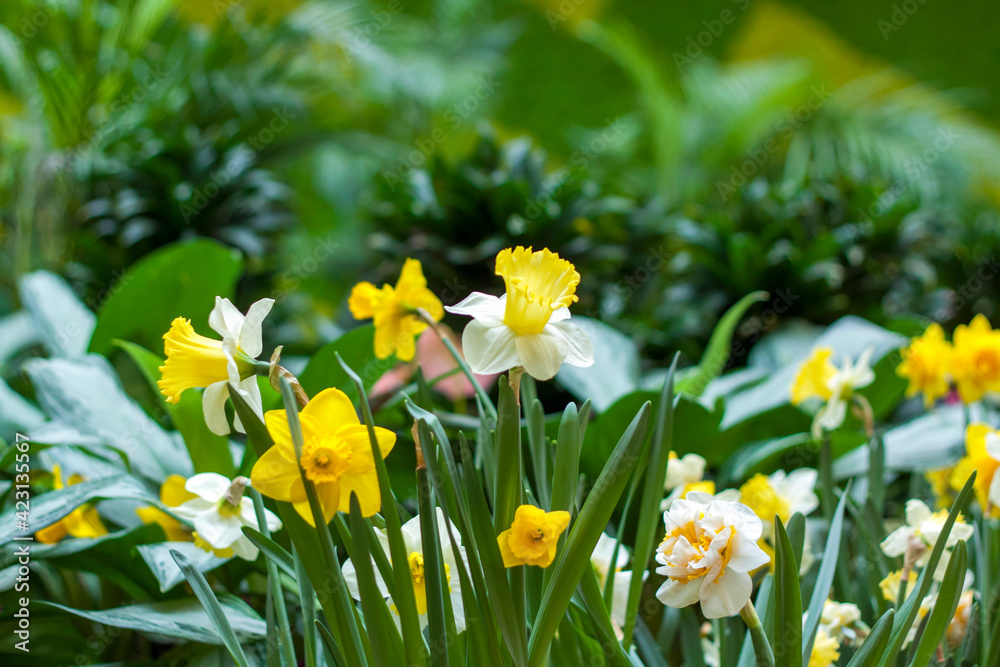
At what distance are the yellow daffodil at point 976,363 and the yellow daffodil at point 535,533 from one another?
424 millimetres

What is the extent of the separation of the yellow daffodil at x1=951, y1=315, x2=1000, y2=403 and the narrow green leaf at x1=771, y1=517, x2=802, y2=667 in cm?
33

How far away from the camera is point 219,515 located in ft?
1.05

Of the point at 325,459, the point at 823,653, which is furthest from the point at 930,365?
the point at 325,459

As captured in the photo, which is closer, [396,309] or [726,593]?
[726,593]

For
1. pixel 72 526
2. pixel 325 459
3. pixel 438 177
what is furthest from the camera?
pixel 438 177

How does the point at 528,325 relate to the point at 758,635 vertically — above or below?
above

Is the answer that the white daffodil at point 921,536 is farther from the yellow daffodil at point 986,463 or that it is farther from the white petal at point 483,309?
the white petal at point 483,309

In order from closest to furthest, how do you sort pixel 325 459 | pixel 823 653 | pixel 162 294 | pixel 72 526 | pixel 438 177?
pixel 325 459, pixel 823 653, pixel 72 526, pixel 162 294, pixel 438 177

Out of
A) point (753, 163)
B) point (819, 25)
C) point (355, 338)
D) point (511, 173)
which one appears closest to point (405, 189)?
point (511, 173)

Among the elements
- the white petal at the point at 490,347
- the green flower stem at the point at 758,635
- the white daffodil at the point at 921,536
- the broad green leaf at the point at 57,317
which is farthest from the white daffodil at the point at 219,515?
the broad green leaf at the point at 57,317

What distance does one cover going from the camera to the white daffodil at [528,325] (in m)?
0.28

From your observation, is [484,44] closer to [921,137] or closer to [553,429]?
[921,137]

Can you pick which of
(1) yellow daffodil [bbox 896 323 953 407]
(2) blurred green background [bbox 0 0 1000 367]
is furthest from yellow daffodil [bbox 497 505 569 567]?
(2) blurred green background [bbox 0 0 1000 367]

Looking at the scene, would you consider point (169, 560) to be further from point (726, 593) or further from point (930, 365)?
point (930, 365)
